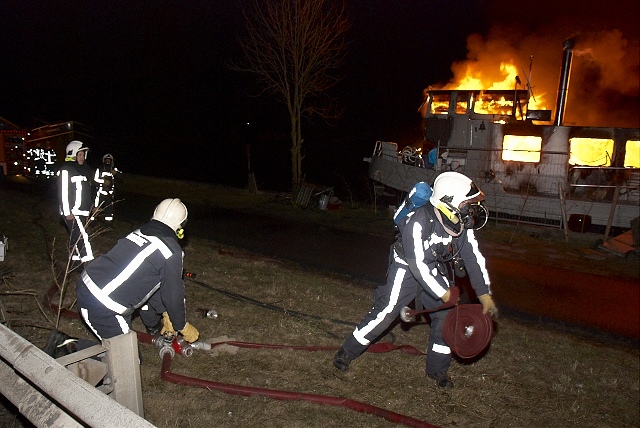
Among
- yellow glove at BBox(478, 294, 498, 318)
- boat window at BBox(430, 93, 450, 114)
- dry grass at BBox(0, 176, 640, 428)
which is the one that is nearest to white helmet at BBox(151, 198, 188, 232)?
dry grass at BBox(0, 176, 640, 428)

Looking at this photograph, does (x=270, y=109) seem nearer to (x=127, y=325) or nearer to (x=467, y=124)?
(x=467, y=124)

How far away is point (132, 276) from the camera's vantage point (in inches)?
135

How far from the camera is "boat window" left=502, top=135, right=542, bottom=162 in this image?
1364 cm

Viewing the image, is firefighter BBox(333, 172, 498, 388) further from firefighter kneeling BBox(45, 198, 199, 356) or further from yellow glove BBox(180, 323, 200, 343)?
firefighter kneeling BBox(45, 198, 199, 356)

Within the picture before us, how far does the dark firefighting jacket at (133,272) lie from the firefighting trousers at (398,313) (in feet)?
5.95

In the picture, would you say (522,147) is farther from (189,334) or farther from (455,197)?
(189,334)

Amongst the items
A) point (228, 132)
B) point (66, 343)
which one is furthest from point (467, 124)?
point (228, 132)

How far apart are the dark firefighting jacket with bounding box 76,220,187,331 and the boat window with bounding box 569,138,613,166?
12762mm

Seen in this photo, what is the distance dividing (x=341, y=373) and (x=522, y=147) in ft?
38.4

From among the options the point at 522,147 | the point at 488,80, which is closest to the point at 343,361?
the point at 522,147

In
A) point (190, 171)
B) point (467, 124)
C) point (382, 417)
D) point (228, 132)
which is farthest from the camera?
point (228, 132)

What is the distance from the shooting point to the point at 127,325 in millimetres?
3621

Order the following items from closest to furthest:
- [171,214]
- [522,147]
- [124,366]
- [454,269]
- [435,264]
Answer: [124,366]
[171,214]
[435,264]
[454,269]
[522,147]

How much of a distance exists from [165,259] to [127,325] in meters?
0.65
